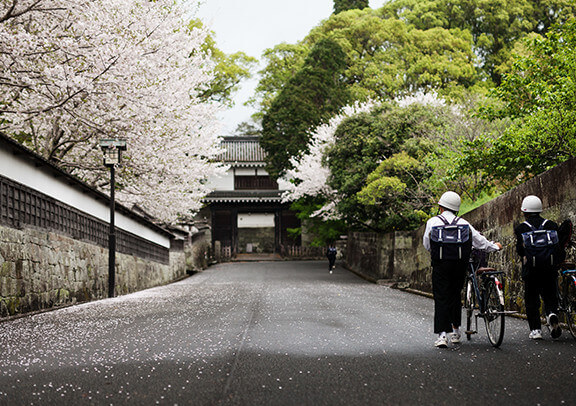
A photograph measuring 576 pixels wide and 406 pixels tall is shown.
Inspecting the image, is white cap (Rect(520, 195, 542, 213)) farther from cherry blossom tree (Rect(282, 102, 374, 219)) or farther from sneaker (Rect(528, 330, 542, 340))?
cherry blossom tree (Rect(282, 102, 374, 219))

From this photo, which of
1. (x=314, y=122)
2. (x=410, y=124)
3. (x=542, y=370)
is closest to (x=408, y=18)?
(x=314, y=122)

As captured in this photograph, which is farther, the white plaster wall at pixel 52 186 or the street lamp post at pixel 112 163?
the street lamp post at pixel 112 163

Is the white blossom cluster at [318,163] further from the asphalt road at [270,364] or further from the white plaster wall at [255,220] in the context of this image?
the asphalt road at [270,364]

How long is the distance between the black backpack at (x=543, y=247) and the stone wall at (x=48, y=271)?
7.67 metres

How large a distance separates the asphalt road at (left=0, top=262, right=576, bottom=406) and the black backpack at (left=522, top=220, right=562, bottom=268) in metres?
0.89

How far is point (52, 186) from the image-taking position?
40.1 feet

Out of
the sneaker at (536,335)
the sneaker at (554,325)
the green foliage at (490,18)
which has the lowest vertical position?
the sneaker at (536,335)

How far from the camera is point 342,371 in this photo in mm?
4770

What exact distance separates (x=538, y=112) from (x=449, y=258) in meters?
4.53

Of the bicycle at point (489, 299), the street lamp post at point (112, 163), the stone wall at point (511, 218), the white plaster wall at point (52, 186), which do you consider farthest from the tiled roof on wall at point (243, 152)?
the bicycle at point (489, 299)

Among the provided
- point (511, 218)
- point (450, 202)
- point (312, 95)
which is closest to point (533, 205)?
point (450, 202)

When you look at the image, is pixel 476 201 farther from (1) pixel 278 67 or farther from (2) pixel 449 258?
(1) pixel 278 67

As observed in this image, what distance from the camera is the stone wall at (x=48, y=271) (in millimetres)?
9258

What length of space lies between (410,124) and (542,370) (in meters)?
18.1
